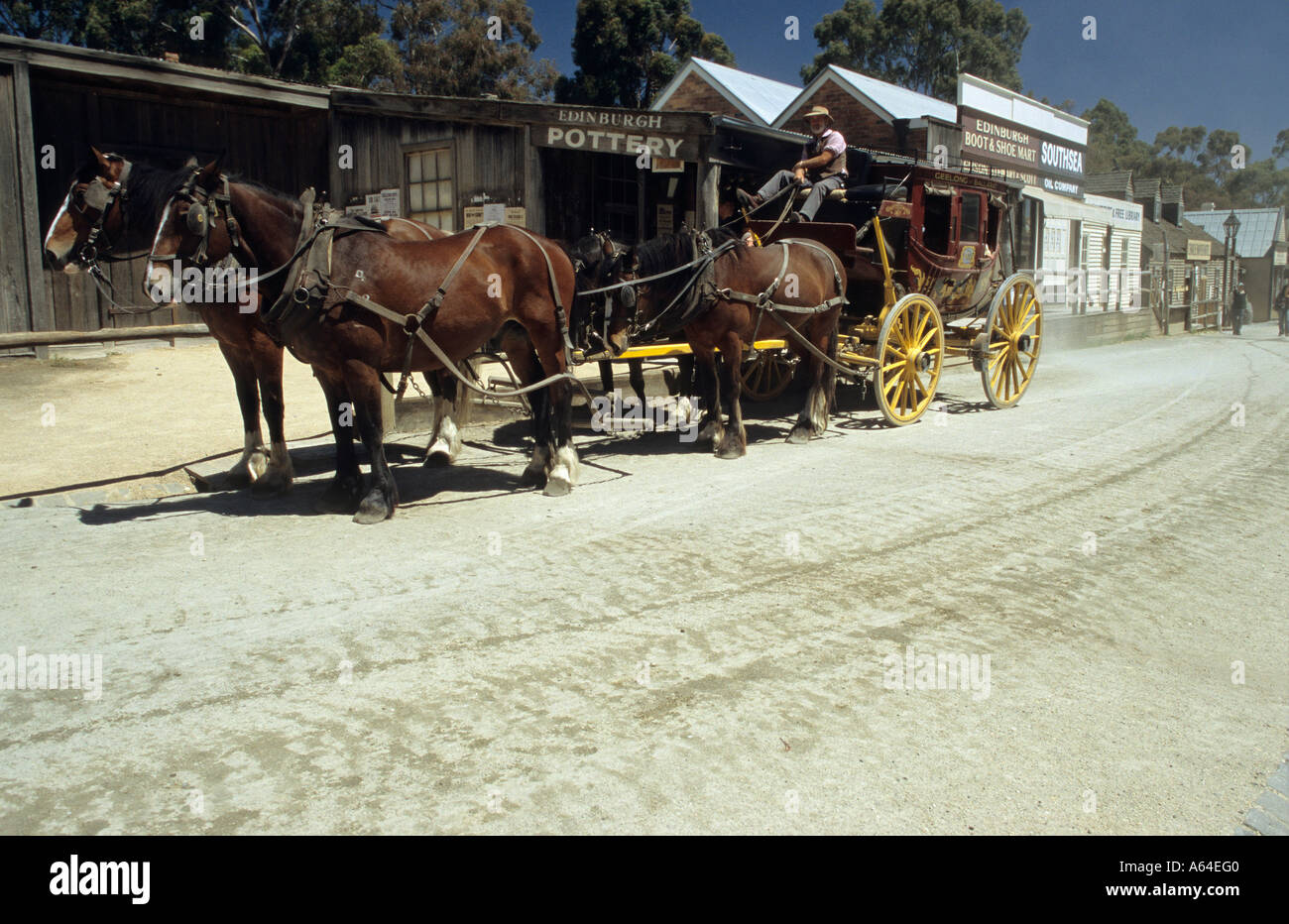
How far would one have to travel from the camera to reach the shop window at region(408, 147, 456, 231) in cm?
1341

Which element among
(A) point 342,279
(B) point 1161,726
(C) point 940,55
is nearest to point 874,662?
(B) point 1161,726

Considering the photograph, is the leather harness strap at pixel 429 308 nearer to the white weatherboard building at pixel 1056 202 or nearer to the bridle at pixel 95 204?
the bridle at pixel 95 204

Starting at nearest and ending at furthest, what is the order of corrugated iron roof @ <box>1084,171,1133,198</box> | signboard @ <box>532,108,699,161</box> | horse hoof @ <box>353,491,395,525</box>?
horse hoof @ <box>353,491,395,525</box>, signboard @ <box>532,108,699,161</box>, corrugated iron roof @ <box>1084,171,1133,198</box>

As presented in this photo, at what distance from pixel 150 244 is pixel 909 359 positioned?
7.49 metres

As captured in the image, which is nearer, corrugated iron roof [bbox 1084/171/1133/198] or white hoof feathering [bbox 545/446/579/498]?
white hoof feathering [bbox 545/446/579/498]

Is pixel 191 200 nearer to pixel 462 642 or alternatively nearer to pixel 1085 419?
pixel 462 642

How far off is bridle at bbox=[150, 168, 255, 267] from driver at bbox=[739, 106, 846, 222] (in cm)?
545

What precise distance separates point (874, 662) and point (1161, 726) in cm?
115

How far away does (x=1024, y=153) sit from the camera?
27406 mm

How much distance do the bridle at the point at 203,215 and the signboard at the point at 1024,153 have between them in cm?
2144

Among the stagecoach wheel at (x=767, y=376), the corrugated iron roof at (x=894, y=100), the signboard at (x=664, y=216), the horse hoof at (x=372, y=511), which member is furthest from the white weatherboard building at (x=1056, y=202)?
the horse hoof at (x=372, y=511)

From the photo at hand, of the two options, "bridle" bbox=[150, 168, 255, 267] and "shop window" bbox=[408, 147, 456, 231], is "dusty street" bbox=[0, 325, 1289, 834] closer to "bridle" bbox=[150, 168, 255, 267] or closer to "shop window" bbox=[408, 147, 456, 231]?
"bridle" bbox=[150, 168, 255, 267]

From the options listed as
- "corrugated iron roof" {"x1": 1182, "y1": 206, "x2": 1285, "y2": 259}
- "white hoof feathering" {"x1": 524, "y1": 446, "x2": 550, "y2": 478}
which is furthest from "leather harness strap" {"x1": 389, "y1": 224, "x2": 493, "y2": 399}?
"corrugated iron roof" {"x1": 1182, "y1": 206, "x2": 1285, "y2": 259}

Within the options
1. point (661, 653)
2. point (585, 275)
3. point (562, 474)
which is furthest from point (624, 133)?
point (661, 653)
